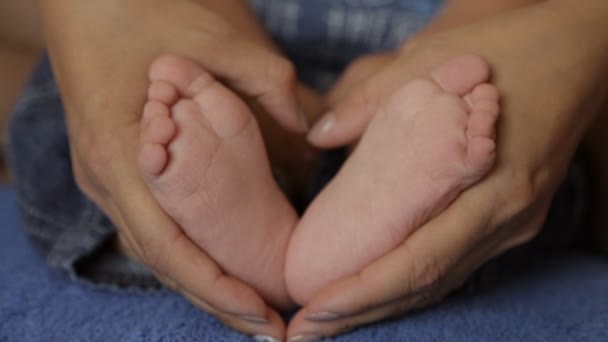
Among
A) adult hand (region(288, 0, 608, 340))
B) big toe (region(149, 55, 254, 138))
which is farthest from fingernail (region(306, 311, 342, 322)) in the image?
big toe (region(149, 55, 254, 138))

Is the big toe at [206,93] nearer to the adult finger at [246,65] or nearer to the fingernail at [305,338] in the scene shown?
the adult finger at [246,65]

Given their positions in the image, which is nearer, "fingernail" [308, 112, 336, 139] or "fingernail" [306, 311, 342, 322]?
"fingernail" [306, 311, 342, 322]

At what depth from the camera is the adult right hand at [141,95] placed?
536 millimetres

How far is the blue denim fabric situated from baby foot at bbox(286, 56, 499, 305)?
0.14m

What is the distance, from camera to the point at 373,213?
0.54 metres

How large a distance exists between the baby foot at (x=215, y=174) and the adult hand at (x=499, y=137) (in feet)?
0.20

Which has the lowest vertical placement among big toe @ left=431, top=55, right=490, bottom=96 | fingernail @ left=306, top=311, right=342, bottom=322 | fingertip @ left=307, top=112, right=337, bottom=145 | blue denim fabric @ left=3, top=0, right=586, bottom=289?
blue denim fabric @ left=3, top=0, right=586, bottom=289

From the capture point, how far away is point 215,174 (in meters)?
0.54

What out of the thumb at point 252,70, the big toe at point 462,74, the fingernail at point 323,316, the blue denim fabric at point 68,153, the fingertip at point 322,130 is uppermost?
the big toe at point 462,74

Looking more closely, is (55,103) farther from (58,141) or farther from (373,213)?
(373,213)

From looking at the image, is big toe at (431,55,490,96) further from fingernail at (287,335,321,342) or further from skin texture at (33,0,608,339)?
fingernail at (287,335,321,342)

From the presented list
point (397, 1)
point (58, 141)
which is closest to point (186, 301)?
point (58, 141)

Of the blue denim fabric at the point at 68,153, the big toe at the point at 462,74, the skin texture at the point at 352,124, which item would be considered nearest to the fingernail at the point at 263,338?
the skin texture at the point at 352,124

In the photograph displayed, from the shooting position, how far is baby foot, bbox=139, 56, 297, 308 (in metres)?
0.52
